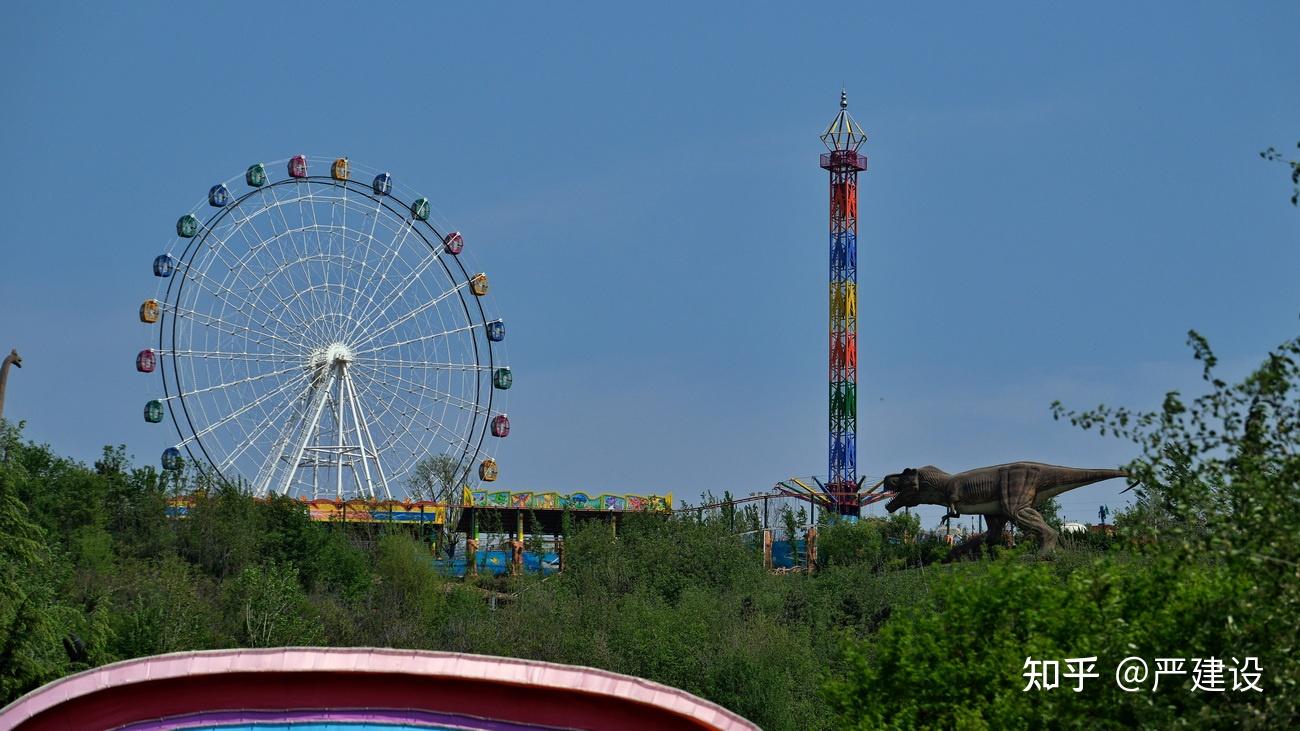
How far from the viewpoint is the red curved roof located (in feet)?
81.6

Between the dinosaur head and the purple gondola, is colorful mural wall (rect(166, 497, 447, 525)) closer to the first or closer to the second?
the purple gondola

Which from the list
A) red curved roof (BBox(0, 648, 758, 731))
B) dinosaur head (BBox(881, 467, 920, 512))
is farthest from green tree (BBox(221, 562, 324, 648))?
red curved roof (BBox(0, 648, 758, 731))

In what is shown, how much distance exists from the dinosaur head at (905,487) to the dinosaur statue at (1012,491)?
1.25 m

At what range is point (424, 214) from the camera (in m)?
84.7

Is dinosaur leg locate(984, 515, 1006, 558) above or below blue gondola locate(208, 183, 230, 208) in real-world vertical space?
below

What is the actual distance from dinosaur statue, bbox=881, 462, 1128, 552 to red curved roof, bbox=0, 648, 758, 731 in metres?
48.8

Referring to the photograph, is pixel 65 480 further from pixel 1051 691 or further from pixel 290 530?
pixel 1051 691

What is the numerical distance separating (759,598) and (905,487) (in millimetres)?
8201

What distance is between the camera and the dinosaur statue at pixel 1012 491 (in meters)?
72.1

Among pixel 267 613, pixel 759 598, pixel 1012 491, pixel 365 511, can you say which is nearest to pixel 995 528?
pixel 1012 491

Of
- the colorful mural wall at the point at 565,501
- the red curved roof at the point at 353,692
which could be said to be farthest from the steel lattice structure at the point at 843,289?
the red curved roof at the point at 353,692

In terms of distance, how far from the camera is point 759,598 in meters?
78.0

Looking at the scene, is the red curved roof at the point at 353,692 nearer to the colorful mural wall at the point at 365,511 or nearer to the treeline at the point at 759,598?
the treeline at the point at 759,598

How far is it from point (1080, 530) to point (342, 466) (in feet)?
119
